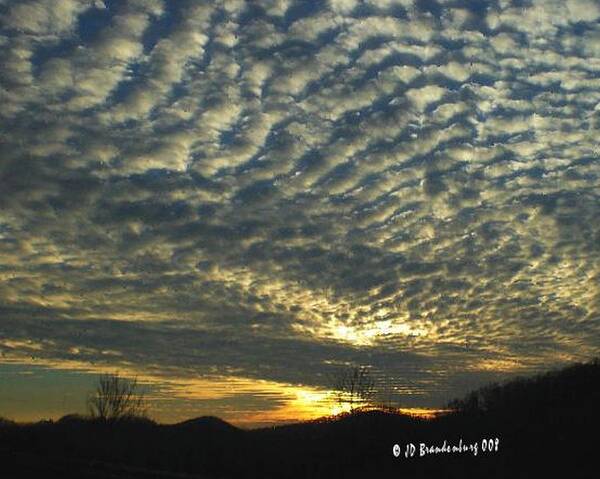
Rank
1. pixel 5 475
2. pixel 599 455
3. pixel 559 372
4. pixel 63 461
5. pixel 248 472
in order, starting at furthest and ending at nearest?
1. pixel 559 372
2. pixel 599 455
3. pixel 63 461
4. pixel 248 472
5. pixel 5 475

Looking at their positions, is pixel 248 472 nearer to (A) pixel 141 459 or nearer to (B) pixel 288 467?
(B) pixel 288 467

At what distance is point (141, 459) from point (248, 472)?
10598 mm

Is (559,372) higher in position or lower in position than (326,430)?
higher

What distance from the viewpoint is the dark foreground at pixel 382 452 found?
29.6m

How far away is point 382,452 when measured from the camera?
1545 inches

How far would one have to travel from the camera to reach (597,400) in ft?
178

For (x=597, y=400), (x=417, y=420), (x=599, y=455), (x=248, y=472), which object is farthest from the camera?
(x=417, y=420)

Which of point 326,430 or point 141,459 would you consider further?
point 326,430

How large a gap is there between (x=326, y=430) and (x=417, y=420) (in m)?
9.12

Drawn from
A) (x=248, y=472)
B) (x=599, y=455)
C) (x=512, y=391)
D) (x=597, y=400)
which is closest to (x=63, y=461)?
(x=248, y=472)

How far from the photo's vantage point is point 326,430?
62.3 m

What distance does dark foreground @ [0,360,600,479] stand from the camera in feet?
97.1

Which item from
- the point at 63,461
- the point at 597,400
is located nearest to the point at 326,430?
the point at 597,400

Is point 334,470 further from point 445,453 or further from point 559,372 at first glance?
point 559,372
